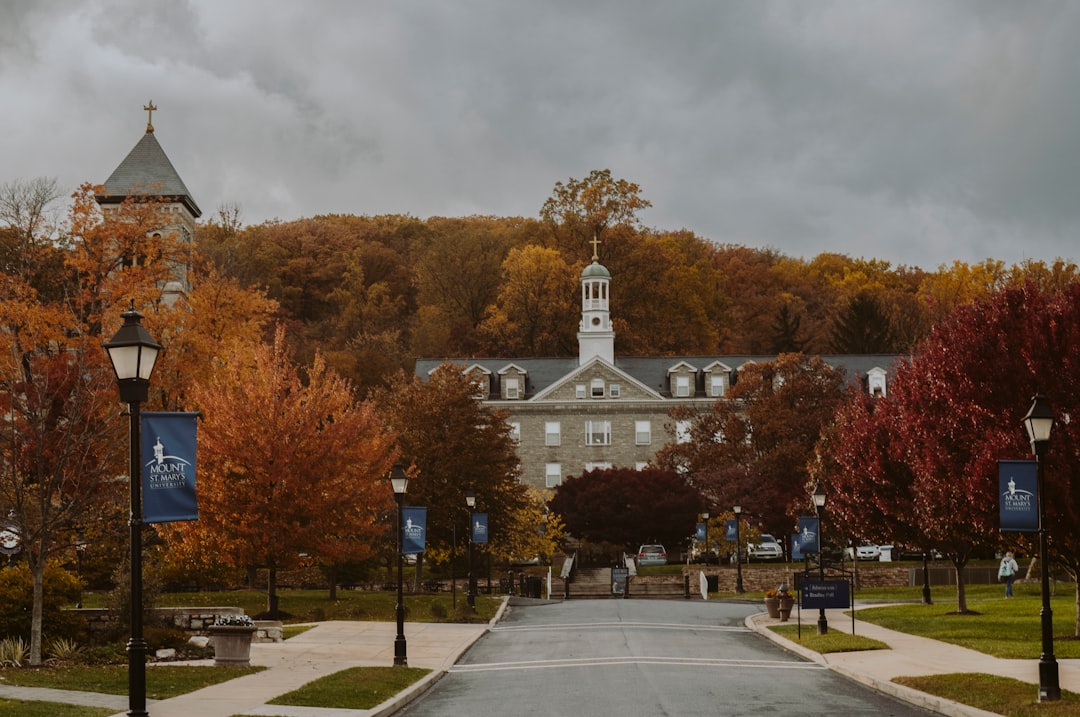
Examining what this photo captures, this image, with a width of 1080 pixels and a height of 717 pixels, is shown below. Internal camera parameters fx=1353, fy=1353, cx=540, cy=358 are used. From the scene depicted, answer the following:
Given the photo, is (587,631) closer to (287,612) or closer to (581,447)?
(287,612)

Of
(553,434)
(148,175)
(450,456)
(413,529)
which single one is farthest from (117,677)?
(553,434)

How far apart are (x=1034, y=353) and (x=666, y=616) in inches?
660

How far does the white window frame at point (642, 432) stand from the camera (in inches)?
3762

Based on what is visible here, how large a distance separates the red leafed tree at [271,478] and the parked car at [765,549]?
35.1m

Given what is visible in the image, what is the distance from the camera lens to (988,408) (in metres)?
33.3

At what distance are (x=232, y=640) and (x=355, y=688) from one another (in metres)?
4.70

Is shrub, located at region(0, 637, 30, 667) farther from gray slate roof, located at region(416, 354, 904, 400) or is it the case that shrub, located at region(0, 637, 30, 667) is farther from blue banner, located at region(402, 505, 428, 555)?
gray slate roof, located at region(416, 354, 904, 400)

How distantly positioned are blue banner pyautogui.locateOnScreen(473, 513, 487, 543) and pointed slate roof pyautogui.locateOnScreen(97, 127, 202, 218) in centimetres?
3002

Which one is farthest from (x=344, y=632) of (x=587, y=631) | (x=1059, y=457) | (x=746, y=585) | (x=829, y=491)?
(x=746, y=585)

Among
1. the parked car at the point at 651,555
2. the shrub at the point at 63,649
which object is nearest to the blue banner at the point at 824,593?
the shrub at the point at 63,649

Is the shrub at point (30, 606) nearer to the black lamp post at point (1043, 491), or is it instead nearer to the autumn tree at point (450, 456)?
the black lamp post at point (1043, 491)

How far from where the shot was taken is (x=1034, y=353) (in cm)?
3259

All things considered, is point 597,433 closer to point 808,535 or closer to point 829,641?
point 808,535

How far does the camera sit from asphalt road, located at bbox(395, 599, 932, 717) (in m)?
19.1
